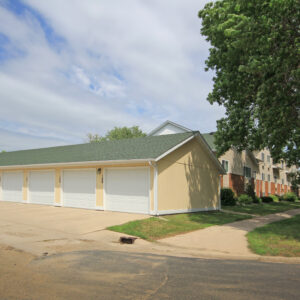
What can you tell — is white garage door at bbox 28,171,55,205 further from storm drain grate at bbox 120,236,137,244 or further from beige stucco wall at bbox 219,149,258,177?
beige stucco wall at bbox 219,149,258,177

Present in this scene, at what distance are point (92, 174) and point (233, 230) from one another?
9270 millimetres

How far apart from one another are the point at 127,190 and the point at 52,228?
5514 millimetres

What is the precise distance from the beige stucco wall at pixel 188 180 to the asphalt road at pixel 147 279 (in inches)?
356

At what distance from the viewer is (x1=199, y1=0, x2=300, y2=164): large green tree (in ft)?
38.9

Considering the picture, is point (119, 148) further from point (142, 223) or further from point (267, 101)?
point (267, 101)

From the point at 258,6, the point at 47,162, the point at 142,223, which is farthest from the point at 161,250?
the point at 47,162

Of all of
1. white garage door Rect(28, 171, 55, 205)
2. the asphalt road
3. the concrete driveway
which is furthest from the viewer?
white garage door Rect(28, 171, 55, 205)

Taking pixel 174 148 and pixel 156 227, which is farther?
pixel 174 148

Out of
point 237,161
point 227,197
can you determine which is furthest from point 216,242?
point 237,161

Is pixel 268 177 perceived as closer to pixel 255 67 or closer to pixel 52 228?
pixel 255 67

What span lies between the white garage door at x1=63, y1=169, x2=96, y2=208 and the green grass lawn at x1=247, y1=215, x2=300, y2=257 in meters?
9.91

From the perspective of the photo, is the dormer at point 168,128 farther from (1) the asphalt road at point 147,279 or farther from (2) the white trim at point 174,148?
(1) the asphalt road at point 147,279

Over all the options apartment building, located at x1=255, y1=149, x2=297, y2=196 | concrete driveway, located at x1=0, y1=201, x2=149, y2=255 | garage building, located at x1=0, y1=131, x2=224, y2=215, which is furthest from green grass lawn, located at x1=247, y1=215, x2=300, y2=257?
apartment building, located at x1=255, y1=149, x2=297, y2=196

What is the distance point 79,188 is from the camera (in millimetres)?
18812
